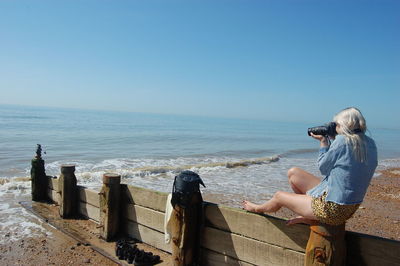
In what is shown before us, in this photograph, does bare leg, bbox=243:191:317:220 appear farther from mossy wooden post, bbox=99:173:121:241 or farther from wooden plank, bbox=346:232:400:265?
mossy wooden post, bbox=99:173:121:241

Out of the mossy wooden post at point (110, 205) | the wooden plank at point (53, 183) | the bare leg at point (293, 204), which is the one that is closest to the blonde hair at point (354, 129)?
the bare leg at point (293, 204)

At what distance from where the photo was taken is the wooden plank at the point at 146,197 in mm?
4789

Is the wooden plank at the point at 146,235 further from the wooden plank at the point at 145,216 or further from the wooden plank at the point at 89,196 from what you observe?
the wooden plank at the point at 89,196

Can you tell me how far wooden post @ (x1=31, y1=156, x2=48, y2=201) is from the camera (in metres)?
7.75

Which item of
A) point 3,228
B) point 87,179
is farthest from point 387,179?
point 3,228

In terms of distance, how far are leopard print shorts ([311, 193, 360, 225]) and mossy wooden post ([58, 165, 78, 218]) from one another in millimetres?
5371

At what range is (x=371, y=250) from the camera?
116 inches

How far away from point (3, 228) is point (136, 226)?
10.4ft

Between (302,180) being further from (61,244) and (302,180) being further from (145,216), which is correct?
(61,244)

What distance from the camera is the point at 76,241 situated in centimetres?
549

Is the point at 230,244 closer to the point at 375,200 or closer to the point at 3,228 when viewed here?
the point at 3,228

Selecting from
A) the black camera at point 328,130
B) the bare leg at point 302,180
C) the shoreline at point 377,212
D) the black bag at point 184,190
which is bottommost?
the shoreline at point 377,212

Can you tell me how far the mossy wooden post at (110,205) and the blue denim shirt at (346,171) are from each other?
12.1 feet

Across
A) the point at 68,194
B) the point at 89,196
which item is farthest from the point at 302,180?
the point at 68,194
